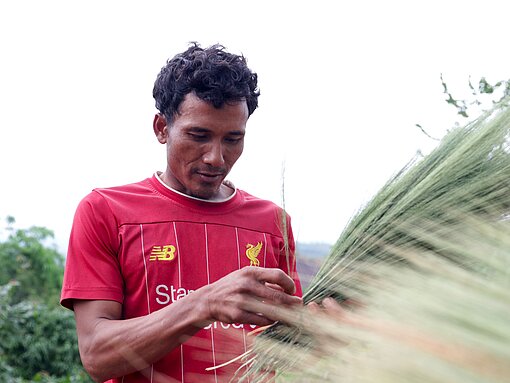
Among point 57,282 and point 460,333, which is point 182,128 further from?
point 57,282

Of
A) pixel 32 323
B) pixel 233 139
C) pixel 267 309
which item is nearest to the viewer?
pixel 267 309

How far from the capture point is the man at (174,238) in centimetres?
166

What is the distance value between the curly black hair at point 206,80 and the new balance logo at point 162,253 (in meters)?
0.35

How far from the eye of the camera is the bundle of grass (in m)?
0.53

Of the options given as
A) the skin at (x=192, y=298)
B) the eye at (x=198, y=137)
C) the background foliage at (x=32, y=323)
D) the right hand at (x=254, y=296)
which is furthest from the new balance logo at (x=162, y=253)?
the background foliage at (x=32, y=323)

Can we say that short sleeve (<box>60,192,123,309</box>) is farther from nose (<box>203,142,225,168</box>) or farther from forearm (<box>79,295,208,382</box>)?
nose (<box>203,142,225,168</box>)

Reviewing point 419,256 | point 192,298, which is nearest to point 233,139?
point 192,298

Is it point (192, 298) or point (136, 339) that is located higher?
point (192, 298)

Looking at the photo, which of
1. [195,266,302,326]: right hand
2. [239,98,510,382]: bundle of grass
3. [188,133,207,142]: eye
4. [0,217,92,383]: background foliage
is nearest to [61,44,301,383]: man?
[188,133,207,142]: eye

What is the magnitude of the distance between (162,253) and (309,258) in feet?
1.90

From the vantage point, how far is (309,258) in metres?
1.39

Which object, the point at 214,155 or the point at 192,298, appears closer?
the point at 192,298

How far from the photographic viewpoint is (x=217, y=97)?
1.90m

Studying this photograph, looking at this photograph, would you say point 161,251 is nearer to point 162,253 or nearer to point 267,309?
point 162,253
